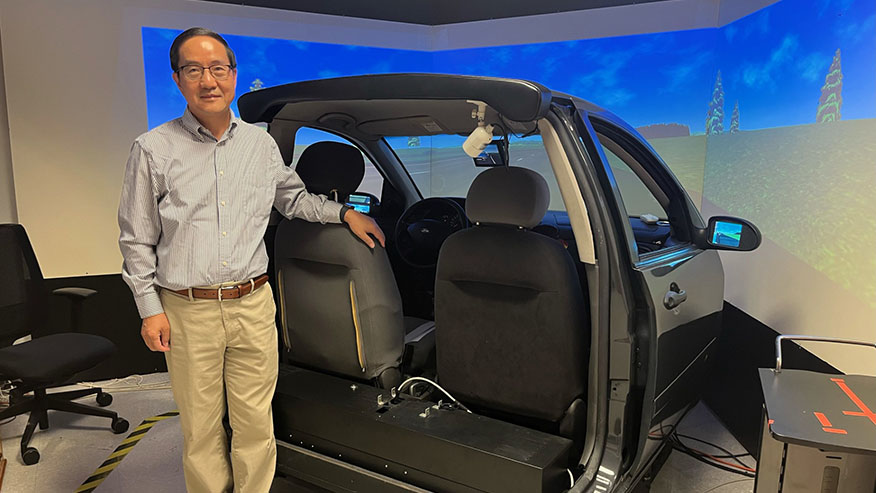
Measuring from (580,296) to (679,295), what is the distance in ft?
1.58

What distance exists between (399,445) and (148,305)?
0.94 meters

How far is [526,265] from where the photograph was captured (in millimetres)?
1812

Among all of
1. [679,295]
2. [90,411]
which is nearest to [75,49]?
[90,411]

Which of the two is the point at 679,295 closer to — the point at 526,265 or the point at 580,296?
the point at 580,296

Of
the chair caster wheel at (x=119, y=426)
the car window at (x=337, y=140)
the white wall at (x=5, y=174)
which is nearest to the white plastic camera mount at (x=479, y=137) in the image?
the car window at (x=337, y=140)

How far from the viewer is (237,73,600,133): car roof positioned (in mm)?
1508

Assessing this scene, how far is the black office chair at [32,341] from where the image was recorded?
2896mm

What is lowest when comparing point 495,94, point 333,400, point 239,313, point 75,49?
point 333,400

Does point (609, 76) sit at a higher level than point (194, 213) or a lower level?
higher

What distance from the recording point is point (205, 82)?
5.82ft

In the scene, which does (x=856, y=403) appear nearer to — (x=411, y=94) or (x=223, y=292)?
(x=411, y=94)

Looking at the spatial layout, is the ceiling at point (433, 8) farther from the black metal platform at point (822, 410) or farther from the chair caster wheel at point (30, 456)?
the black metal platform at point (822, 410)

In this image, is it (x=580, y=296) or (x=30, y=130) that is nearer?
(x=580, y=296)

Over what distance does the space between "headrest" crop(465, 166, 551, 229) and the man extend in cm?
44
